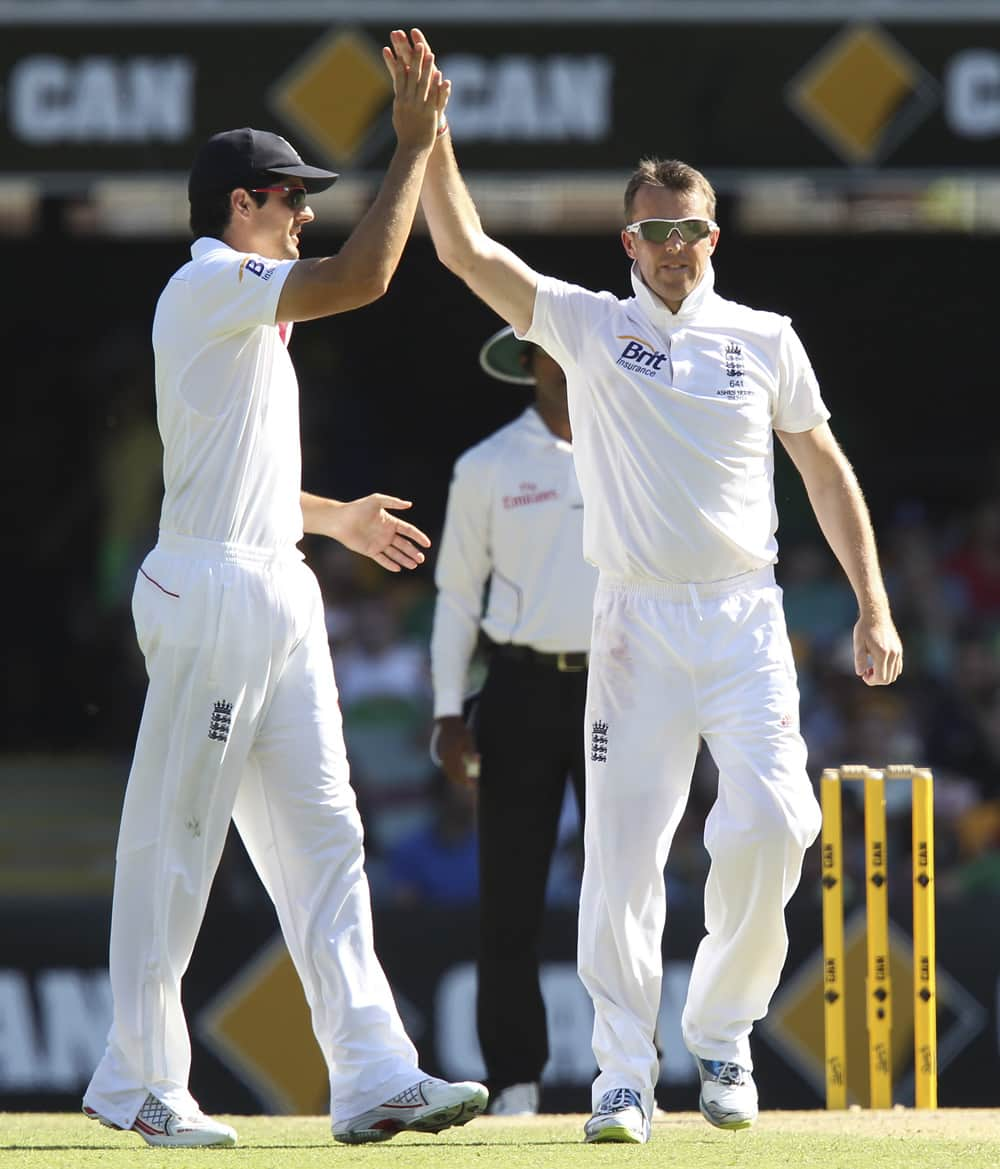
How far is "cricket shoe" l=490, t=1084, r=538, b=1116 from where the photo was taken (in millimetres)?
5457

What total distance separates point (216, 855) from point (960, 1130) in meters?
1.67

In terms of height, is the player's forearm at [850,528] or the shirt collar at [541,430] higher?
the shirt collar at [541,430]

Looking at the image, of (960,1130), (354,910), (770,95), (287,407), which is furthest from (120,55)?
(960,1130)

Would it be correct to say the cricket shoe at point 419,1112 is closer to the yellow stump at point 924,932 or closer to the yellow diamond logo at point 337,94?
the yellow stump at point 924,932

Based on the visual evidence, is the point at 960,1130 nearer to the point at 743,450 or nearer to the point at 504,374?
the point at 743,450

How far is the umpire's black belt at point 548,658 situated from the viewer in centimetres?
549

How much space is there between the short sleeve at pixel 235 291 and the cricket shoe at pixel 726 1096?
1.74 m

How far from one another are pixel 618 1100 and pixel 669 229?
173cm

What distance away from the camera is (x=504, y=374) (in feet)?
19.0

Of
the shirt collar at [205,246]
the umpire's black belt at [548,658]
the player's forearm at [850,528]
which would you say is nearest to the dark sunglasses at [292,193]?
the shirt collar at [205,246]

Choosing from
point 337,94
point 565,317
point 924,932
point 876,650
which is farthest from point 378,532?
point 337,94

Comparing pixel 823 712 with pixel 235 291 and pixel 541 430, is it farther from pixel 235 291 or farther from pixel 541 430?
pixel 235 291

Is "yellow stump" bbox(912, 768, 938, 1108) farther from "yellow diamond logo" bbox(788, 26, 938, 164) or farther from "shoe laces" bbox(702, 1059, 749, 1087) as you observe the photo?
"yellow diamond logo" bbox(788, 26, 938, 164)

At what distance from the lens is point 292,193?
14.3 feet
